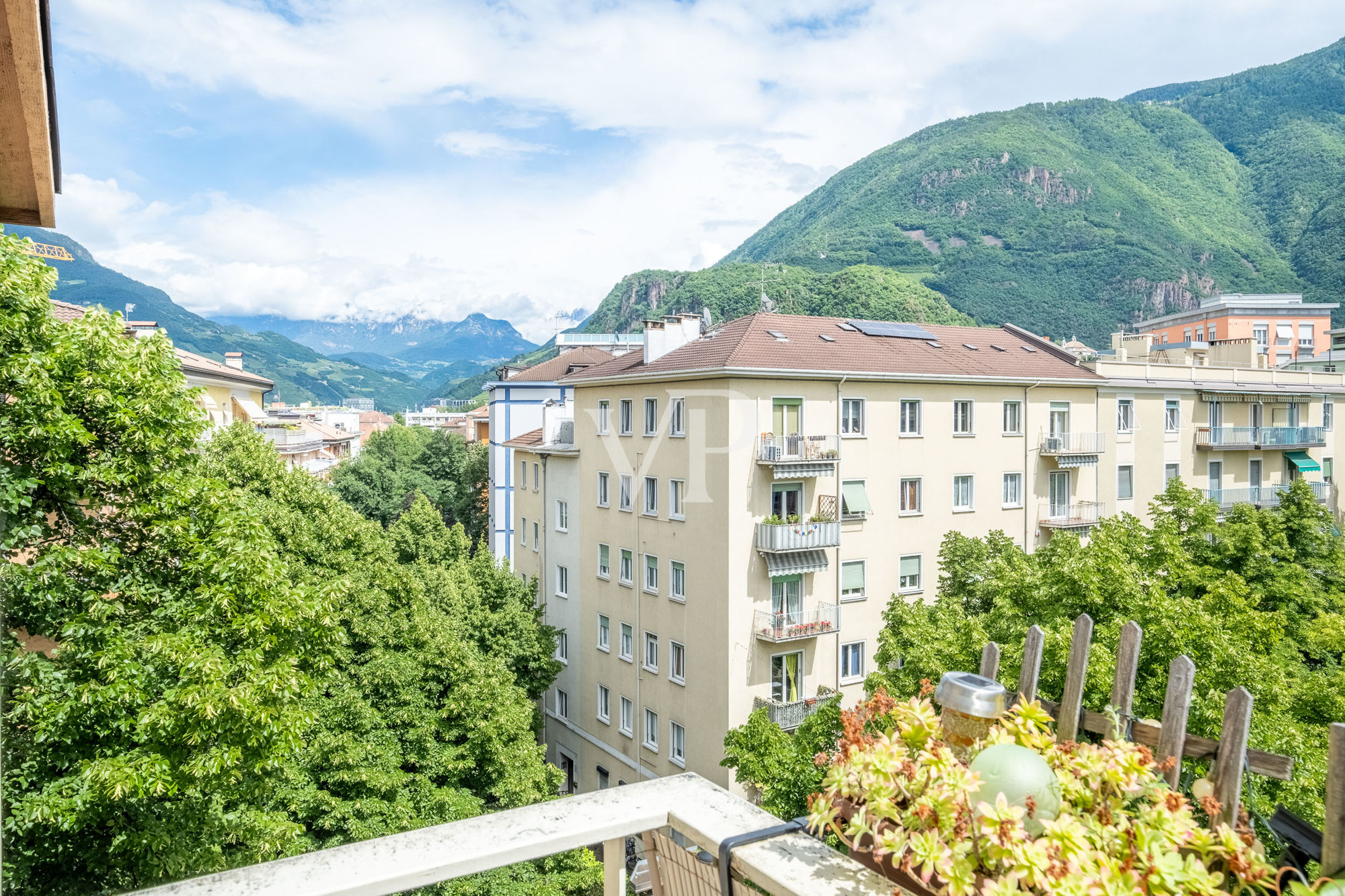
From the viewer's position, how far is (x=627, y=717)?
26.6 meters

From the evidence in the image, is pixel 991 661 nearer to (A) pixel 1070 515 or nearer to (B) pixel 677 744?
(B) pixel 677 744

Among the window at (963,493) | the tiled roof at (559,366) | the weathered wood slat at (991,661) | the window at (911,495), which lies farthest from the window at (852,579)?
the weathered wood slat at (991,661)

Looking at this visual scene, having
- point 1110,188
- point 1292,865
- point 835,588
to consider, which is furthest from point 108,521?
point 1110,188

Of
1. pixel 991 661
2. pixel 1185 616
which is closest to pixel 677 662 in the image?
pixel 1185 616

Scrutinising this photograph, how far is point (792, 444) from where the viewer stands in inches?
899

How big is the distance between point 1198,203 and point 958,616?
136414mm

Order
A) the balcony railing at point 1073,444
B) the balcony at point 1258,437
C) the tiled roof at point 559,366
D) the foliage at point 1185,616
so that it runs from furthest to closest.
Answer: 1. the tiled roof at point 559,366
2. the balcony at point 1258,437
3. the balcony railing at point 1073,444
4. the foliage at point 1185,616

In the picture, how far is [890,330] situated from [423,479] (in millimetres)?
37547

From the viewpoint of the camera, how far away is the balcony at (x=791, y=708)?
22250 millimetres

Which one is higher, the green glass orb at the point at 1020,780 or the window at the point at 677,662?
the green glass orb at the point at 1020,780

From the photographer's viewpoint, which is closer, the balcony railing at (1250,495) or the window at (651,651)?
the window at (651,651)

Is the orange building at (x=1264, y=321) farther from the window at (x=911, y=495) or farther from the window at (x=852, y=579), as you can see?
the window at (x=852, y=579)

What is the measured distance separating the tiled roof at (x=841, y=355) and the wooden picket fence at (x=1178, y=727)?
1897 cm

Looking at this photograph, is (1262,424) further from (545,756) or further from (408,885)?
(408,885)
